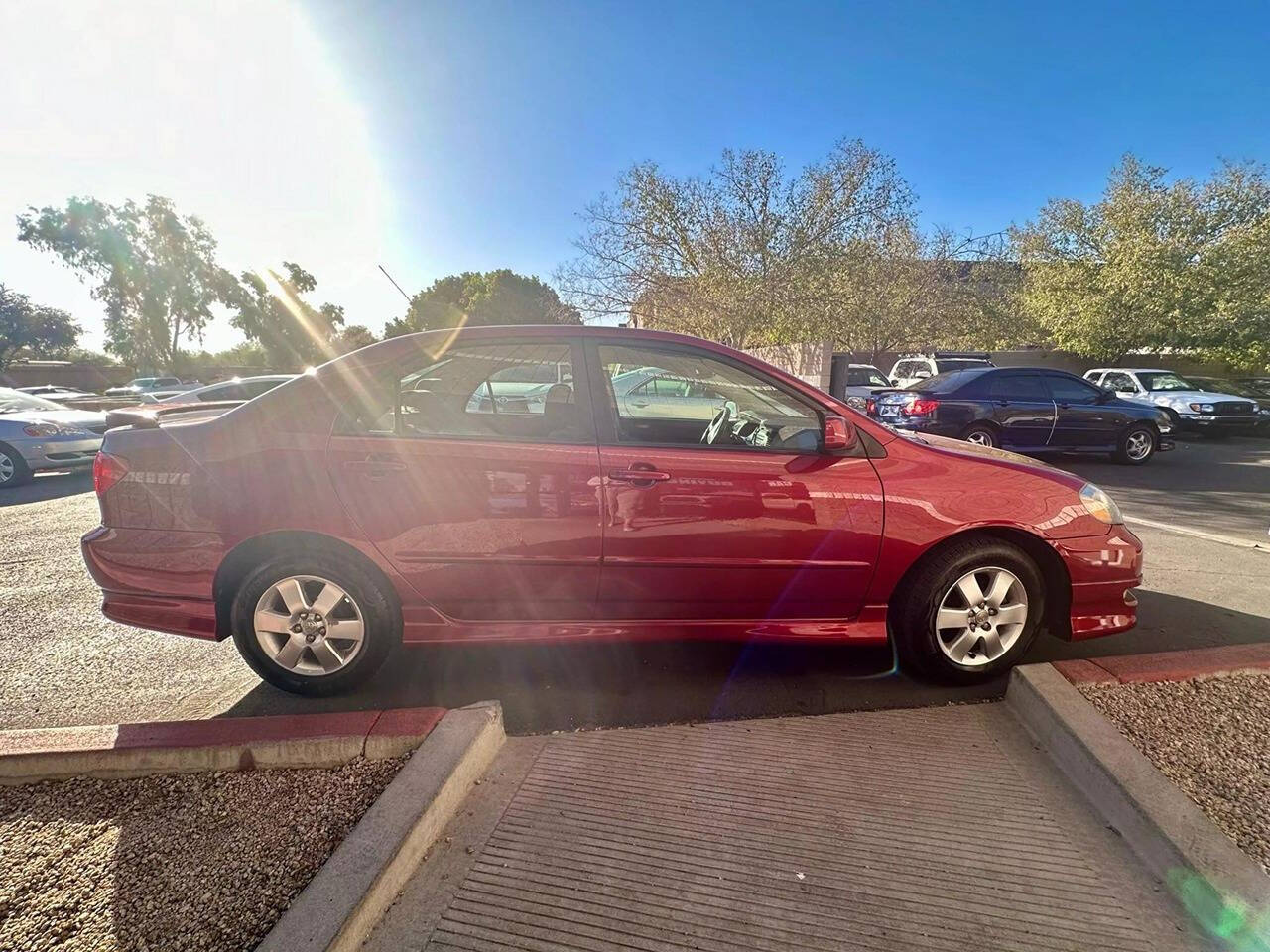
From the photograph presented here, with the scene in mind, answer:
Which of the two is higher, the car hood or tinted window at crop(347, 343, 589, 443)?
tinted window at crop(347, 343, 589, 443)

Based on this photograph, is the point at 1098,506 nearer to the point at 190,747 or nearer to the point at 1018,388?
the point at 190,747

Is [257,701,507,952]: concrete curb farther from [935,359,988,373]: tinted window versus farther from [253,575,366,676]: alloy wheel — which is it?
[935,359,988,373]: tinted window

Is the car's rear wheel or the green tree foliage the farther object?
the green tree foliage

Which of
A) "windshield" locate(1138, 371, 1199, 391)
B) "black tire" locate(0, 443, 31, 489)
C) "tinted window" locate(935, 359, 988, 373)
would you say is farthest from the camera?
"tinted window" locate(935, 359, 988, 373)

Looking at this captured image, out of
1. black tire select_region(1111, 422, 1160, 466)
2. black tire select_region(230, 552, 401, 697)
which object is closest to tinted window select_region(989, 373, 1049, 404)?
black tire select_region(1111, 422, 1160, 466)

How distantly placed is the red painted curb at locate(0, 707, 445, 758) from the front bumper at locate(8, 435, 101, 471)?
7.61 meters

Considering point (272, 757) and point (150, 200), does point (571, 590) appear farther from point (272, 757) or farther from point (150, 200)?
point (150, 200)

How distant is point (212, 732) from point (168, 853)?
0.46m

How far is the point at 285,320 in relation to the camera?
136ft

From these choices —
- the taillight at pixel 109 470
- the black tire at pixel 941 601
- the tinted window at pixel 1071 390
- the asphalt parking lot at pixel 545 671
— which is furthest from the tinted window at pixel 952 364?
the taillight at pixel 109 470

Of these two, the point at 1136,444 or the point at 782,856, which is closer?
the point at 782,856

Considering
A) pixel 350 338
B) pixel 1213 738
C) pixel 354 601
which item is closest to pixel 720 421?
pixel 354 601

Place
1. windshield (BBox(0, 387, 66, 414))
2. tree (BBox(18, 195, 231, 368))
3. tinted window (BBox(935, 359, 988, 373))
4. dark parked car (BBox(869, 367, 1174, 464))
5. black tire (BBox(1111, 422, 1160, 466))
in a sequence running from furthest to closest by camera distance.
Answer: tree (BBox(18, 195, 231, 368)) → tinted window (BBox(935, 359, 988, 373)) → black tire (BBox(1111, 422, 1160, 466)) → windshield (BBox(0, 387, 66, 414)) → dark parked car (BBox(869, 367, 1174, 464))

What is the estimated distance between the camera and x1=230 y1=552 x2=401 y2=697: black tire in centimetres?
243
